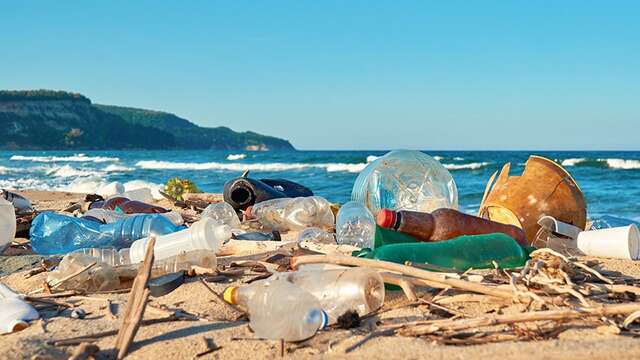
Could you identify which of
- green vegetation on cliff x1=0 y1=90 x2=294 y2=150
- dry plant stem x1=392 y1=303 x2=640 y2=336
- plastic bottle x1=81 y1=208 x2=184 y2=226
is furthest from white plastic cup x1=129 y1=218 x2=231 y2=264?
green vegetation on cliff x1=0 y1=90 x2=294 y2=150

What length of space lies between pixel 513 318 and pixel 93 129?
8736 centimetres

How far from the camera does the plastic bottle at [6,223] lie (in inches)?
135

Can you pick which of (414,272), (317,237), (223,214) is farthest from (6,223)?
(414,272)

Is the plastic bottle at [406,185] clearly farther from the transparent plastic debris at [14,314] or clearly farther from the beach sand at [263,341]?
the transparent plastic debris at [14,314]

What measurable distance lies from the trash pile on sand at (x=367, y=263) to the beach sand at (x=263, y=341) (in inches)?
1.3

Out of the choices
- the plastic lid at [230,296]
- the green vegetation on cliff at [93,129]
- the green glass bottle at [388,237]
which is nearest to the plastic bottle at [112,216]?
the green glass bottle at [388,237]

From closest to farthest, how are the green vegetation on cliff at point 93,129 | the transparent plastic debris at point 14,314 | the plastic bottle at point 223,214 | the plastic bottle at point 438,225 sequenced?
1. the transparent plastic debris at point 14,314
2. the plastic bottle at point 438,225
3. the plastic bottle at point 223,214
4. the green vegetation on cliff at point 93,129

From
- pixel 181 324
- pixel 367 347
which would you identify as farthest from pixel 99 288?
pixel 367 347

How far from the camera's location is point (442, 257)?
265 centimetres

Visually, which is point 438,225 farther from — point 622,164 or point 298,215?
point 622,164

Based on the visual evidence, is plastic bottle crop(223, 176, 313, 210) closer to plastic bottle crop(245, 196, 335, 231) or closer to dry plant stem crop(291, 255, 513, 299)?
plastic bottle crop(245, 196, 335, 231)

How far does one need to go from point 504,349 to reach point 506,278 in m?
0.70

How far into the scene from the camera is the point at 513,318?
178cm

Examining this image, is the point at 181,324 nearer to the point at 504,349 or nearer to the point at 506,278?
the point at 504,349
